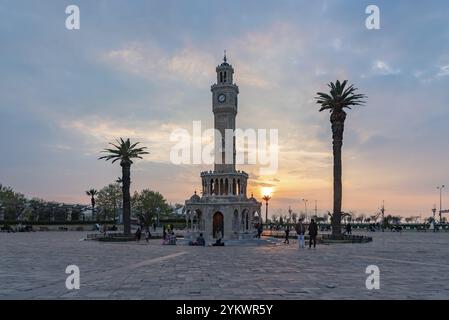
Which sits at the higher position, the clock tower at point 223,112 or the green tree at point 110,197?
the clock tower at point 223,112

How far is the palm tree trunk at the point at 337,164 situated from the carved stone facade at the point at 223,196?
679 inches

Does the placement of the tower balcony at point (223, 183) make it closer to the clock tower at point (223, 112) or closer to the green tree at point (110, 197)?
the clock tower at point (223, 112)

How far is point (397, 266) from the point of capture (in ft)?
65.8

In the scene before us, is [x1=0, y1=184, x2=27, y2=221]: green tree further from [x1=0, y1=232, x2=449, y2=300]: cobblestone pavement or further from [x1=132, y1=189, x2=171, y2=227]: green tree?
[x1=0, y1=232, x2=449, y2=300]: cobblestone pavement

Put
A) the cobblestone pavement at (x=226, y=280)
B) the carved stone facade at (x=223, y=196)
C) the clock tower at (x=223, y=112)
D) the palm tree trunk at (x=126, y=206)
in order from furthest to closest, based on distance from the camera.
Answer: the clock tower at (x=223, y=112) → the carved stone facade at (x=223, y=196) → the palm tree trunk at (x=126, y=206) → the cobblestone pavement at (x=226, y=280)

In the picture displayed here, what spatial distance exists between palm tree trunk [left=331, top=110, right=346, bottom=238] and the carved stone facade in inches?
679

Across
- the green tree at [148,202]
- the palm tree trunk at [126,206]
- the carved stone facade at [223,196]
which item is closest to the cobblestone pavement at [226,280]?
the palm tree trunk at [126,206]

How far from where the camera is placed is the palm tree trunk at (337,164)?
4234cm

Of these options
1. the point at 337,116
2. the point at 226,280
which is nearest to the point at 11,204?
the point at 337,116


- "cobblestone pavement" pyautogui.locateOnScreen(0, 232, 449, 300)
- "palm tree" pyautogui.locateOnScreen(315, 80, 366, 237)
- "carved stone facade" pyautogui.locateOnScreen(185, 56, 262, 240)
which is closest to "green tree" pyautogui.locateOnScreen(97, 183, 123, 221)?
"carved stone facade" pyautogui.locateOnScreen(185, 56, 262, 240)

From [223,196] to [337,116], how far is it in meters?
20.7

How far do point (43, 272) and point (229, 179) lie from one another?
42.1 metres
